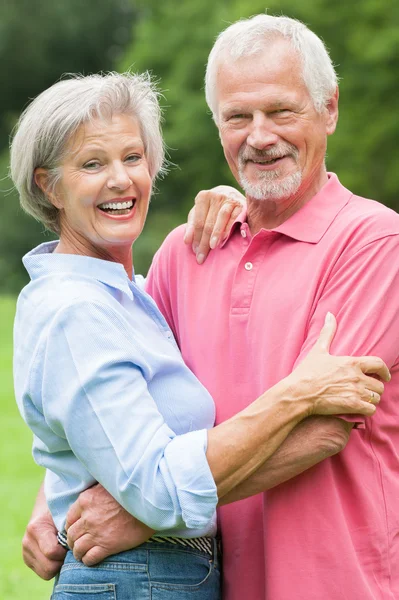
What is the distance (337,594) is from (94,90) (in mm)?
1673

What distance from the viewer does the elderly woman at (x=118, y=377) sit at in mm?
2770

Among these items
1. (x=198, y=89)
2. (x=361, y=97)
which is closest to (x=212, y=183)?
(x=198, y=89)

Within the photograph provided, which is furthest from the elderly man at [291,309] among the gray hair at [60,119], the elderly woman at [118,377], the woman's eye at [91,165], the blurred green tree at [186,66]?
the blurred green tree at [186,66]

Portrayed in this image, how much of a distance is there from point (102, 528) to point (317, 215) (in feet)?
3.94

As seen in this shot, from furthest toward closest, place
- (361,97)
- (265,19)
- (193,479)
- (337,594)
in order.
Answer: (361,97)
(265,19)
(337,594)
(193,479)

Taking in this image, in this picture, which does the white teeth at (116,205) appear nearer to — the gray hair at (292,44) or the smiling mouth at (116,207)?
the smiling mouth at (116,207)

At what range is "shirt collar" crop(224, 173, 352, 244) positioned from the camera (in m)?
3.22

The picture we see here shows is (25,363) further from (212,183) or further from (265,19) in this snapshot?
(212,183)

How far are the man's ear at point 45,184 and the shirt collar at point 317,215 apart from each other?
719mm

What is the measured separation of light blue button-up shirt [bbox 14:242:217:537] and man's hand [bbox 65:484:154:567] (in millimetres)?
65

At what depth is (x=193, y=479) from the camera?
2.75 meters

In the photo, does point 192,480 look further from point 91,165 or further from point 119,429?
point 91,165

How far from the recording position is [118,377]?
2.79 m

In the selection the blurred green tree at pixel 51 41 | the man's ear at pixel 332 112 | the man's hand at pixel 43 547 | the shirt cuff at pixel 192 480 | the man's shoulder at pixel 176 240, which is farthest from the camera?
the blurred green tree at pixel 51 41
